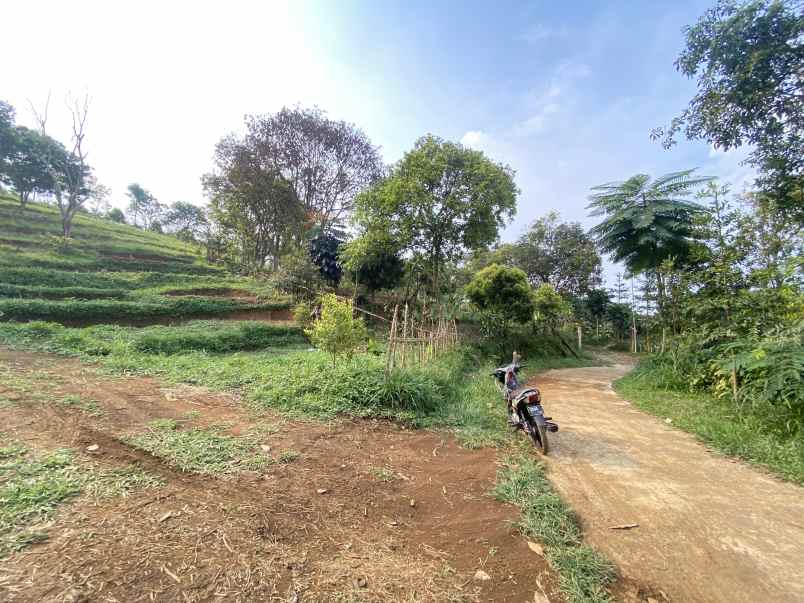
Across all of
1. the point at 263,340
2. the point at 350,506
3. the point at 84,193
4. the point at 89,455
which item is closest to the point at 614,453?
the point at 350,506

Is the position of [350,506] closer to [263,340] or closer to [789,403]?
[789,403]

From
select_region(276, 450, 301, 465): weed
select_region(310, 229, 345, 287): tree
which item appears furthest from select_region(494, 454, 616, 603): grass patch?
select_region(310, 229, 345, 287): tree

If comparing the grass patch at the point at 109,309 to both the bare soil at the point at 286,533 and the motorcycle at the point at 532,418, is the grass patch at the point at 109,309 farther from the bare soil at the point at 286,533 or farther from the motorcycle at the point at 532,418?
the motorcycle at the point at 532,418

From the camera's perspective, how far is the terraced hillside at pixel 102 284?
10914mm

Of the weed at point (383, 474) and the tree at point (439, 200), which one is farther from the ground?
the tree at point (439, 200)

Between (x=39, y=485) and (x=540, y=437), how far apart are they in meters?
4.77

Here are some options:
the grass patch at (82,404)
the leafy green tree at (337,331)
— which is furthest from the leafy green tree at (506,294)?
the grass patch at (82,404)

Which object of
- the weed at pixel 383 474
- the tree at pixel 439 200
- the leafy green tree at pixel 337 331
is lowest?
the weed at pixel 383 474

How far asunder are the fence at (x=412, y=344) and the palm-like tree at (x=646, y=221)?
569 cm

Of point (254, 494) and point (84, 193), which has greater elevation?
point (84, 193)

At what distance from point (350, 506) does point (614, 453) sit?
3.38 metres

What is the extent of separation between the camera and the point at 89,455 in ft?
9.96

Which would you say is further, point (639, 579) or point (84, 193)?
point (84, 193)

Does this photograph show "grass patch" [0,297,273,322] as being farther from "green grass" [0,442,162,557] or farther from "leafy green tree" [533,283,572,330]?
"leafy green tree" [533,283,572,330]
